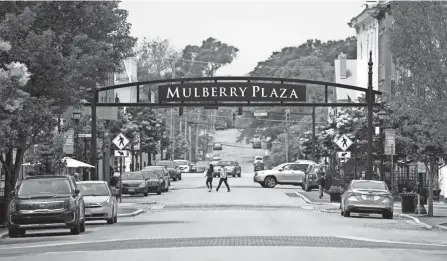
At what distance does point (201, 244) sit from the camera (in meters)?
25.6

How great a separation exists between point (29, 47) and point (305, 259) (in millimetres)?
14739

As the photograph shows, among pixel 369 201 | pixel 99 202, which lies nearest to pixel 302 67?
pixel 369 201

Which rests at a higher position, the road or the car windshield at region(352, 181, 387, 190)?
the car windshield at region(352, 181, 387, 190)

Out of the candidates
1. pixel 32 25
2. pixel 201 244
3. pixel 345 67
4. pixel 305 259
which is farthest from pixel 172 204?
pixel 345 67

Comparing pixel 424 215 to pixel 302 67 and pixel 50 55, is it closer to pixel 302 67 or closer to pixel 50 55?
pixel 50 55

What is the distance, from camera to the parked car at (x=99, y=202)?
36062 millimetres

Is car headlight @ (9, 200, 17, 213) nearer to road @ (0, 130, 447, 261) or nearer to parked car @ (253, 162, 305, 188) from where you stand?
road @ (0, 130, 447, 261)

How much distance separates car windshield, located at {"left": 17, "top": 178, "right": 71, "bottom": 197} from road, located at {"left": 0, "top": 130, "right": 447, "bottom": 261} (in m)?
1.20

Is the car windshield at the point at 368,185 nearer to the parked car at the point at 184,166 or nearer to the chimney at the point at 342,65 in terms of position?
the chimney at the point at 342,65

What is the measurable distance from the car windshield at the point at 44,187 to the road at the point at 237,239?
1.20 metres

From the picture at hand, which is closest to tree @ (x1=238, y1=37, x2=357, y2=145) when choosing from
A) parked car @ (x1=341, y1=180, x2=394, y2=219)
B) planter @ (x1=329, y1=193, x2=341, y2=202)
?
planter @ (x1=329, y1=193, x2=341, y2=202)

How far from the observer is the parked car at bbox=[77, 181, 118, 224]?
36.1 m

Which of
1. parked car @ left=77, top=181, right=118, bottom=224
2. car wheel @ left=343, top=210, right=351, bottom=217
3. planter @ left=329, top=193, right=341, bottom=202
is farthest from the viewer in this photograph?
planter @ left=329, top=193, right=341, bottom=202

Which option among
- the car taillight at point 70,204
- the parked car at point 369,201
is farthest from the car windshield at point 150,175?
the car taillight at point 70,204
